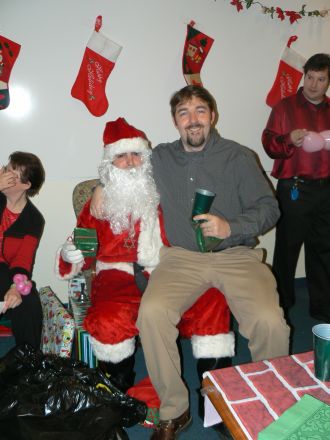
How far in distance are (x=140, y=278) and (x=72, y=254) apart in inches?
16.7

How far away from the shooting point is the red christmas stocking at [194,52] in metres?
3.22

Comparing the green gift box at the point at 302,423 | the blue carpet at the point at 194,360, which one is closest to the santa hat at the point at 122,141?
the blue carpet at the point at 194,360

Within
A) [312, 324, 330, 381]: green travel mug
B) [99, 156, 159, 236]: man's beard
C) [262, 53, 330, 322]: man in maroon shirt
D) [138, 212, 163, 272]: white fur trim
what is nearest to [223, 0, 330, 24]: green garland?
[262, 53, 330, 322]: man in maroon shirt

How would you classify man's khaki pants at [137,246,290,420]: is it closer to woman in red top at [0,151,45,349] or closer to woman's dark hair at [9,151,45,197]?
woman in red top at [0,151,45,349]

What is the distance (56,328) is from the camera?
2.43 metres

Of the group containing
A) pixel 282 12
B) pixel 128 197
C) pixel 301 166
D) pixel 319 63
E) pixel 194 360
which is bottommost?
pixel 194 360

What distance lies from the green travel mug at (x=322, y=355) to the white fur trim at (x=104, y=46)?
252 centimetres

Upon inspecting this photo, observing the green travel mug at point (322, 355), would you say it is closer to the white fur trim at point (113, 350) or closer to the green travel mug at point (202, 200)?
the green travel mug at point (202, 200)

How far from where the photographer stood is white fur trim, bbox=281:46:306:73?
11.7 ft

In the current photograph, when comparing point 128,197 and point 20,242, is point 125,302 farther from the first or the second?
point 20,242

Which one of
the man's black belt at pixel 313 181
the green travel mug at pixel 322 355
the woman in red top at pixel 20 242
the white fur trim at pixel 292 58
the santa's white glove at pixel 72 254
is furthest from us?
the white fur trim at pixel 292 58

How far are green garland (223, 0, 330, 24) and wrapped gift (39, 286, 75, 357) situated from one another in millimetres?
2835

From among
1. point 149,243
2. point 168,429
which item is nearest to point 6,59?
point 149,243

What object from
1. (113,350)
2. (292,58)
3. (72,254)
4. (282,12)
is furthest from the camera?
(292,58)
